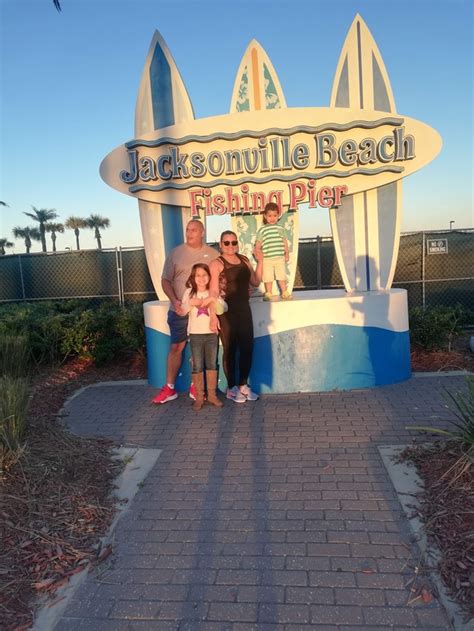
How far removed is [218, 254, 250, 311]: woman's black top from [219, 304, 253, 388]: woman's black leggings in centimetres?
8

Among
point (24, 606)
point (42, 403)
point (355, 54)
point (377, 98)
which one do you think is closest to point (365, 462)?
point (24, 606)

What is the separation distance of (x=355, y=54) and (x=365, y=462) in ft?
17.0

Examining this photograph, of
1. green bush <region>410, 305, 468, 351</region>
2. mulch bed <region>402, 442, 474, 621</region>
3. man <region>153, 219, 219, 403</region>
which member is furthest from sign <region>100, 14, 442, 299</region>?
mulch bed <region>402, 442, 474, 621</region>

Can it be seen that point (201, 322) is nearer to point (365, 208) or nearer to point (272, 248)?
point (272, 248)

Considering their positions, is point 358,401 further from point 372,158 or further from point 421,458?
point 372,158

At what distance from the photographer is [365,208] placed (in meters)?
6.44

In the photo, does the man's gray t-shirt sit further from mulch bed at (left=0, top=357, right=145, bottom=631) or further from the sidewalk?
mulch bed at (left=0, top=357, right=145, bottom=631)

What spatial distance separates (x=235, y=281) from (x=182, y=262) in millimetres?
691

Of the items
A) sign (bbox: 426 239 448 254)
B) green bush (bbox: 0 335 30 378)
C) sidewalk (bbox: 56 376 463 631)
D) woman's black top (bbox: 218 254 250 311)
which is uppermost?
sign (bbox: 426 239 448 254)

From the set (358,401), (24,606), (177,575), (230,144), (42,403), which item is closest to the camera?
(24,606)

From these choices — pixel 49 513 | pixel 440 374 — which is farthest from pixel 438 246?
A: pixel 49 513

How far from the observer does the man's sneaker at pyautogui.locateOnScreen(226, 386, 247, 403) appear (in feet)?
18.2

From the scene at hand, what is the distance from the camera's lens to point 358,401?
5.43 metres

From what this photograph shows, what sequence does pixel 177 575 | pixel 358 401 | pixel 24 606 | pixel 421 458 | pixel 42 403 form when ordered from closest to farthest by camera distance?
pixel 24 606, pixel 177 575, pixel 421 458, pixel 358 401, pixel 42 403
